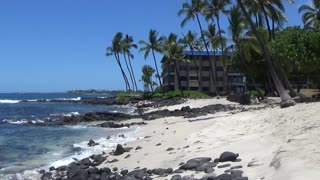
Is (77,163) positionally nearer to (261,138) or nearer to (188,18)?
(261,138)

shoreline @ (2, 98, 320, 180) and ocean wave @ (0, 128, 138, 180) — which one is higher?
shoreline @ (2, 98, 320, 180)

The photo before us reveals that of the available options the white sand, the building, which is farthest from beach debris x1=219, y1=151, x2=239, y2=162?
the building

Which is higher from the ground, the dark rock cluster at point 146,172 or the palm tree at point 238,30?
the palm tree at point 238,30

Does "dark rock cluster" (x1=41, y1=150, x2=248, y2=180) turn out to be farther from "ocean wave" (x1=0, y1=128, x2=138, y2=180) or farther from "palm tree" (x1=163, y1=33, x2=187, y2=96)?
"palm tree" (x1=163, y1=33, x2=187, y2=96)

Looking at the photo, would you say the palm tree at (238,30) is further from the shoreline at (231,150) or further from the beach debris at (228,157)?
the beach debris at (228,157)

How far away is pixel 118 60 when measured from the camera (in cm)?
8906

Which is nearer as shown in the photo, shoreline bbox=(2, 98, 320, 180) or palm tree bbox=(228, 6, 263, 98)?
shoreline bbox=(2, 98, 320, 180)

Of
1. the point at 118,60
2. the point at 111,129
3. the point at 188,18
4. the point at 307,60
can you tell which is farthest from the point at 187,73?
the point at 111,129

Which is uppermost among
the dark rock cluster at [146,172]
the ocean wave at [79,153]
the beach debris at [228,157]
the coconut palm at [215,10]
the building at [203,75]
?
the coconut palm at [215,10]

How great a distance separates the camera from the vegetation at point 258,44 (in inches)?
1422

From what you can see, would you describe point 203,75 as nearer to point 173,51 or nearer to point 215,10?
point 173,51

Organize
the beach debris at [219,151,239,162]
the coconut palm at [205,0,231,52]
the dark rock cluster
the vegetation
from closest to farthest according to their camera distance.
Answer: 1. the dark rock cluster
2. the beach debris at [219,151,239,162]
3. the vegetation
4. the coconut palm at [205,0,231,52]

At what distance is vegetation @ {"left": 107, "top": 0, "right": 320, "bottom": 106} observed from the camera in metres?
36.1

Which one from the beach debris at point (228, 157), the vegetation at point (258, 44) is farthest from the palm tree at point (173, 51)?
the beach debris at point (228, 157)
